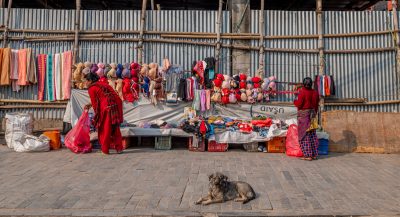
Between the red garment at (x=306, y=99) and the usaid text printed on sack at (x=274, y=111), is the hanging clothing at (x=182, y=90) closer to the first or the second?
the usaid text printed on sack at (x=274, y=111)

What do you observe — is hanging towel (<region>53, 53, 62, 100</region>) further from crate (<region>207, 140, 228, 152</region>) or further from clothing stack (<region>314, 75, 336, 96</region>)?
clothing stack (<region>314, 75, 336, 96</region>)

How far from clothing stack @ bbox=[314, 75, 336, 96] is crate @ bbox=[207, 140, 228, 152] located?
10.0 feet

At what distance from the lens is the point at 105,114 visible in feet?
26.9

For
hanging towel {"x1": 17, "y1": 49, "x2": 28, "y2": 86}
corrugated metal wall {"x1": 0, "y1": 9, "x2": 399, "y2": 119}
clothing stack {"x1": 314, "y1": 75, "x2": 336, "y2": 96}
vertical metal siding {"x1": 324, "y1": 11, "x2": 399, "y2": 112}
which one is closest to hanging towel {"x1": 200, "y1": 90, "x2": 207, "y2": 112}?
corrugated metal wall {"x1": 0, "y1": 9, "x2": 399, "y2": 119}

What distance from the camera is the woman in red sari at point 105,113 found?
8.16 meters

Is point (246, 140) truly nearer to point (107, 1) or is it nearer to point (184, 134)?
point (184, 134)

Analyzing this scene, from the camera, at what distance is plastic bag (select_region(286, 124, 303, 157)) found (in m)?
8.25

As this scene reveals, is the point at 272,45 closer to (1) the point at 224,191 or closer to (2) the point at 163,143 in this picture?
(2) the point at 163,143

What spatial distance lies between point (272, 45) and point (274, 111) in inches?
74.3

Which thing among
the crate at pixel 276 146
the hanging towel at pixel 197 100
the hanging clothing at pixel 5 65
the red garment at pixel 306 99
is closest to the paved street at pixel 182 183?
the crate at pixel 276 146

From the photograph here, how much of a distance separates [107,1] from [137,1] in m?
1.09

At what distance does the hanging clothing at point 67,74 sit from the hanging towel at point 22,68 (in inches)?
38.9

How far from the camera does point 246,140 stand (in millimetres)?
8742

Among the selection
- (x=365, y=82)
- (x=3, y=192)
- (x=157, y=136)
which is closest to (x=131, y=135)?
(x=157, y=136)
